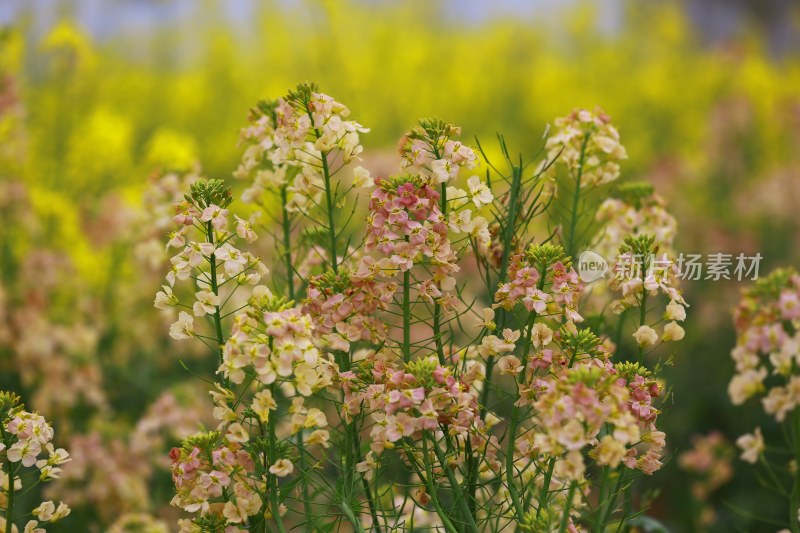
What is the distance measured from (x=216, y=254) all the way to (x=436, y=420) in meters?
0.33

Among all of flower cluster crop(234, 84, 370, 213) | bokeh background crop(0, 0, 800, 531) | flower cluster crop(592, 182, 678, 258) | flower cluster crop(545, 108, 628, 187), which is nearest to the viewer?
flower cluster crop(234, 84, 370, 213)

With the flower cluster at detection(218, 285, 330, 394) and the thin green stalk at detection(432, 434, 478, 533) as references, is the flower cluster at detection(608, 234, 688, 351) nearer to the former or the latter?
the thin green stalk at detection(432, 434, 478, 533)

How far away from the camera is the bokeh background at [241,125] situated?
2289mm

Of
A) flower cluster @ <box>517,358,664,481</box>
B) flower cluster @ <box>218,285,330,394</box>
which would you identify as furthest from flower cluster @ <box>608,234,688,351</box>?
flower cluster @ <box>218,285,330,394</box>

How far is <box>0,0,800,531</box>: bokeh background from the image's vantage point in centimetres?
229

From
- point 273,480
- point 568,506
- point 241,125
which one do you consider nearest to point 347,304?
point 273,480

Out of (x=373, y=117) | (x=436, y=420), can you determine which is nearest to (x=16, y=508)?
(x=436, y=420)

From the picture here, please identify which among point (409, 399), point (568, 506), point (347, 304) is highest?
point (347, 304)

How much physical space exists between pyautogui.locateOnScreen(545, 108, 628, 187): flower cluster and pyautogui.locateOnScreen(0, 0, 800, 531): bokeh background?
1.99ft

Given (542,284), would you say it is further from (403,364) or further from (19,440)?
(19,440)

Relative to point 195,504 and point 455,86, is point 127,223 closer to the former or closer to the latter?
point 195,504

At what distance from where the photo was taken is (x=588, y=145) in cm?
144

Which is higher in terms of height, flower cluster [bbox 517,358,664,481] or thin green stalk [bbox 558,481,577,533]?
flower cluster [bbox 517,358,664,481]

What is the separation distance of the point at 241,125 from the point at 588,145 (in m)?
3.58
